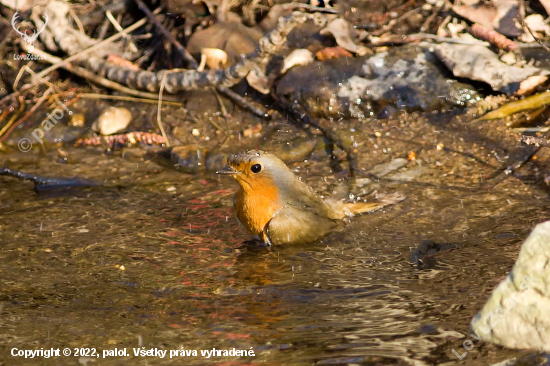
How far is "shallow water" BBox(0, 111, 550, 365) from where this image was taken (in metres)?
3.33

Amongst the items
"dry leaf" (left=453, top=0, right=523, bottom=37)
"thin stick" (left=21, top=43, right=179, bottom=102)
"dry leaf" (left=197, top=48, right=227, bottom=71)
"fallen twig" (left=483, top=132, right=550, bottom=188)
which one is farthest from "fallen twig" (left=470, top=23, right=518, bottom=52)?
"thin stick" (left=21, top=43, right=179, bottom=102)

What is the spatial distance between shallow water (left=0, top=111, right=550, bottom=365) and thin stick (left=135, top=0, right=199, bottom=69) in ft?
4.87

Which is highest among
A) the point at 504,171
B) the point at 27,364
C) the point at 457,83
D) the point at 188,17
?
the point at 188,17

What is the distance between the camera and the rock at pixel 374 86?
21.4 ft

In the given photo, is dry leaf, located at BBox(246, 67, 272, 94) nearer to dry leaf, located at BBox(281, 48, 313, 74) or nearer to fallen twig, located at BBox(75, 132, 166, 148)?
dry leaf, located at BBox(281, 48, 313, 74)

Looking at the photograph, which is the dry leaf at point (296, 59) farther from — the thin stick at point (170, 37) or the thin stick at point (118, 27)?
the thin stick at point (118, 27)

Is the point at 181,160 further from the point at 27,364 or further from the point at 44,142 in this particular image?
the point at 27,364

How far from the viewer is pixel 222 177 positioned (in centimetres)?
608

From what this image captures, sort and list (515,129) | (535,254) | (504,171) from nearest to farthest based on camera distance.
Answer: (535,254)
(504,171)
(515,129)

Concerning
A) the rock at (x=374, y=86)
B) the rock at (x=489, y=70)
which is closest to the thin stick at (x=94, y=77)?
the rock at (x=374, y=86)

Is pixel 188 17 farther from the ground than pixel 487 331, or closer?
farther from the ground

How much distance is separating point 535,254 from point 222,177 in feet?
11.7

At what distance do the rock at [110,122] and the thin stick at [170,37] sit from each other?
3.06ft

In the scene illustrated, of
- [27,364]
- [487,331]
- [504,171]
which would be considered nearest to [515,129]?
[504,171]
